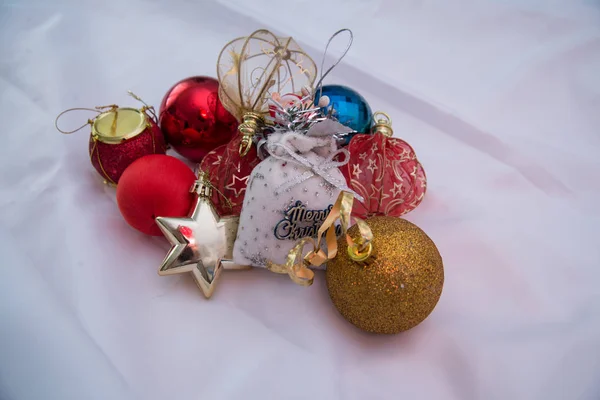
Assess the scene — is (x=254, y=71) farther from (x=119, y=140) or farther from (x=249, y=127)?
(x=119, y=140)

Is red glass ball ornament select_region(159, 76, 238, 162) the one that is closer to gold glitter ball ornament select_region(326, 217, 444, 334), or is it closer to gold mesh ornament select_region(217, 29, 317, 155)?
gold mesh ornament select_region(217, 29, 317, 155)

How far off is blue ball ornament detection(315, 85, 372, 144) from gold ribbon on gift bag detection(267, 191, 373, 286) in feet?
1.36

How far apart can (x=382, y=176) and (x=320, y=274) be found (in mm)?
303

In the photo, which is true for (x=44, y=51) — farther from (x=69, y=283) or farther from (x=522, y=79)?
(x=522, y=79)

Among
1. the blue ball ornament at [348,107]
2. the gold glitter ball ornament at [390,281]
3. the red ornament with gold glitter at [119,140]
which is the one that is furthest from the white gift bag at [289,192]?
the red ornament with gold glitter at [119,140]

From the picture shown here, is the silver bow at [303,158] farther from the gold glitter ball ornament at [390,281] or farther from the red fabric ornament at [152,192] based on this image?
the red fabric ornament at [152,192]

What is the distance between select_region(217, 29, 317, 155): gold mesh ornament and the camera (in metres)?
1.10

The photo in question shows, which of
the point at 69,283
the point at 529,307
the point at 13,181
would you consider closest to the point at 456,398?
the point at 529,307

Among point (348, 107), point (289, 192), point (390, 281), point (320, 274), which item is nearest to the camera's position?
point (390, 281)

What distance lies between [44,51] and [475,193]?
161cm

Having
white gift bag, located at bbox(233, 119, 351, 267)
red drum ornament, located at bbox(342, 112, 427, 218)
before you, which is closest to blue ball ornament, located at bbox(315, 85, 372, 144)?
red drum ornament, located at bbox(342, 112, 427, 218)

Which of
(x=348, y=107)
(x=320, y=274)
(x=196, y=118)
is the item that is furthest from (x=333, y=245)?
(x=196, y=118)

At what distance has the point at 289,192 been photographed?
0.98 meters

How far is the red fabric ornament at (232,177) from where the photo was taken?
44.9 inches
